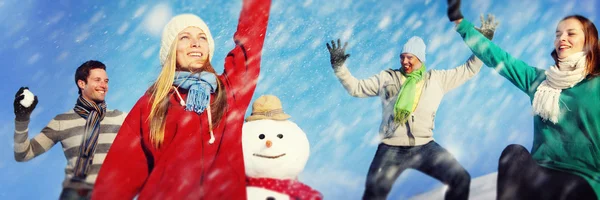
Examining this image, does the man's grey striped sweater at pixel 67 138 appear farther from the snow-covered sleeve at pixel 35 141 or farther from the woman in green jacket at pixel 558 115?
the woman in green jacket at pixel 558 115

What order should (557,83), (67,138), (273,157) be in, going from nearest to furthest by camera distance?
(273,157) < (67,138) < (557,83)

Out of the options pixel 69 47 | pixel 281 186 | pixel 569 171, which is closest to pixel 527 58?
pixel 569 171

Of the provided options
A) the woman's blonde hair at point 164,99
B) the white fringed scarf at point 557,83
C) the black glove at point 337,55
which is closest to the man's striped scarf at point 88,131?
the woman's blonde hair at point 164,99

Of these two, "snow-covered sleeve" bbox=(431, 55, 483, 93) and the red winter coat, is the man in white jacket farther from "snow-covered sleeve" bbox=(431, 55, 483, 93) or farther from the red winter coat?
the red winter coat

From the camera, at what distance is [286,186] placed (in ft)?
8.57

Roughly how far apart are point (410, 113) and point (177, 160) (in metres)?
Result: 1.08

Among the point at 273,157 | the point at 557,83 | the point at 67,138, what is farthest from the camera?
the point at 557,83

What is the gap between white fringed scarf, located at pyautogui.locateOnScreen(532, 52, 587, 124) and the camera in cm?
280

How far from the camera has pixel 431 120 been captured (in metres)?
2.82

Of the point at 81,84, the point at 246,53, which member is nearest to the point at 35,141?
the point at 81,84

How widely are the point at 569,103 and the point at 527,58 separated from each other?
30cm

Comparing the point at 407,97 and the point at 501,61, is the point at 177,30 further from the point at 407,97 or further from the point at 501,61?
the point at 501,61

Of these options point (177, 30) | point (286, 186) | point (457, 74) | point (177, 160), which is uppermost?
point (177, 30)

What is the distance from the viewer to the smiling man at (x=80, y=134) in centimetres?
267
